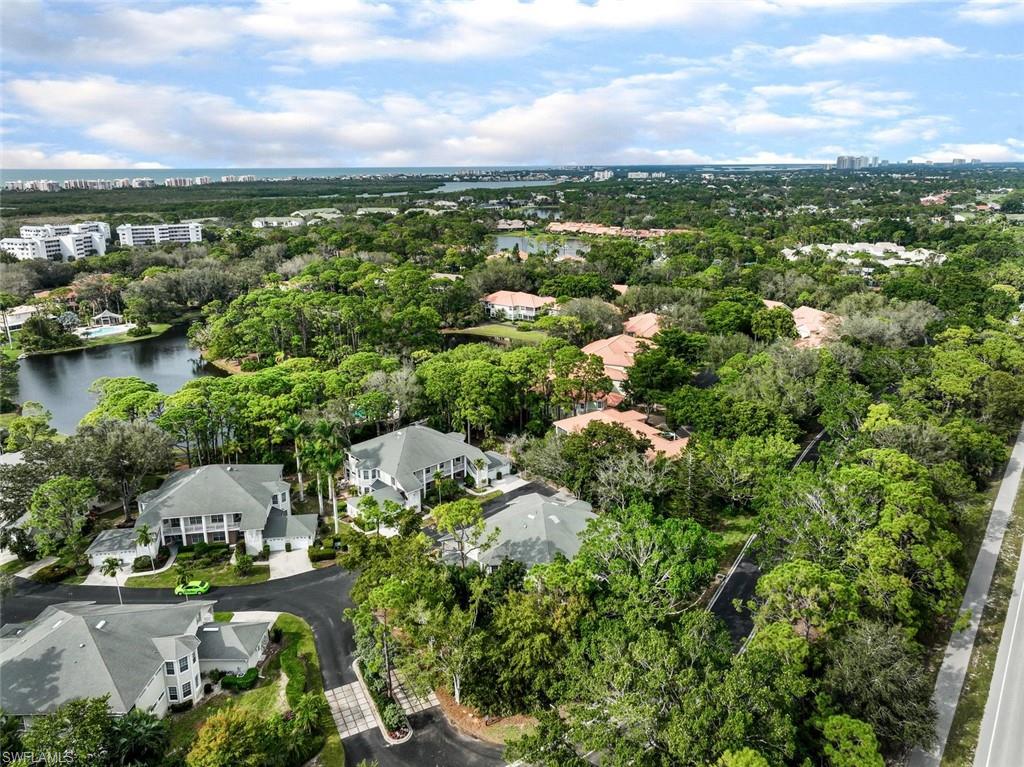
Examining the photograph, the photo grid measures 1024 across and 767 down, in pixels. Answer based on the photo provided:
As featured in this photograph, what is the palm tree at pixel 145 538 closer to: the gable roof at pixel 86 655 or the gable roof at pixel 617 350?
the gable roof at pixel 86 655

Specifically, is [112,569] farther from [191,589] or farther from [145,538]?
[191,589]

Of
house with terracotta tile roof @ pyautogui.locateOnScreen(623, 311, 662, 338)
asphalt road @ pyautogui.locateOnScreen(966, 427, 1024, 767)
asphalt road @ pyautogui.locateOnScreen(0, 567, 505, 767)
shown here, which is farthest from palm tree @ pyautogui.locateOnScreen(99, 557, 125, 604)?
house with terracotta tile roof @ pyautogui.locateOnScreen(623, 311, 662, 338)

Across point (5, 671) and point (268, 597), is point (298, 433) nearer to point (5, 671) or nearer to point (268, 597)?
point (268, 597)

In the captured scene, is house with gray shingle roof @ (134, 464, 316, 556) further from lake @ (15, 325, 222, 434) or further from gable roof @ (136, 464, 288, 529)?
lake @ (15, 325, 222, 434)

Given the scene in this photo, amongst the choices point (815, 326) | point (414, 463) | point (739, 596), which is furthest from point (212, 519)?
point (815, 326)

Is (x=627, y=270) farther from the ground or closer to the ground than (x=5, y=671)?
farther from the ground

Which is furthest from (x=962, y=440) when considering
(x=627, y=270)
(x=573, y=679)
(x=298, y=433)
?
(x=627, y=270)

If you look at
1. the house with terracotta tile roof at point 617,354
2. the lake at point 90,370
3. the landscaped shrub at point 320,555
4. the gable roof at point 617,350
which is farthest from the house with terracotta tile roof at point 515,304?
the landscaped shrub at point 320,555
